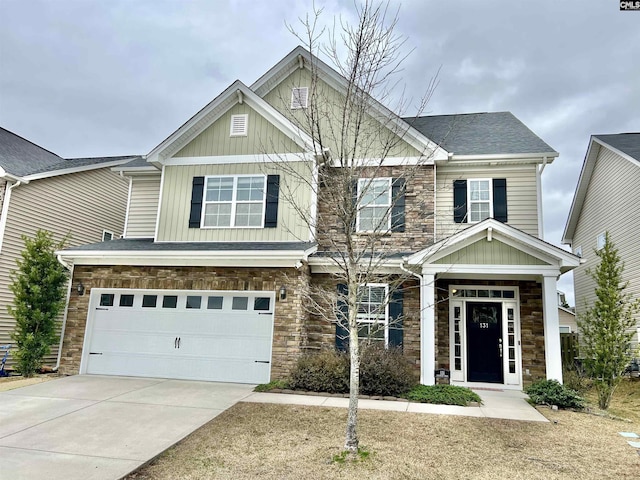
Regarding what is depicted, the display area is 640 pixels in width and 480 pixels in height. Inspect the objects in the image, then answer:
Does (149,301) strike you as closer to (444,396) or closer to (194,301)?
(194,301)

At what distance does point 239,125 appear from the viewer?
38.9ft

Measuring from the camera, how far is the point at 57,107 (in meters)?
37.4

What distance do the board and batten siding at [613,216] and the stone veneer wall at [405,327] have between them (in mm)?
5367

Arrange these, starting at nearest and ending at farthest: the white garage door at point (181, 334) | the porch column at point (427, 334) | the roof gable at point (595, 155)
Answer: the porch column at point (427, 334) < the white garage door at point (181, 334) < the roof gable at point (595, 155)

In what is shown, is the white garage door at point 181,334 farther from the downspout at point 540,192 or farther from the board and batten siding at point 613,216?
the board and batten siding at point 613,216

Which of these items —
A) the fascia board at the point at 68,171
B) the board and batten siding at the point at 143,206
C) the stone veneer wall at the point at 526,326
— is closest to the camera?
the stone veneer wall at the point at 526,326

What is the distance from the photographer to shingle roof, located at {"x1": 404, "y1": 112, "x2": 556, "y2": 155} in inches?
469

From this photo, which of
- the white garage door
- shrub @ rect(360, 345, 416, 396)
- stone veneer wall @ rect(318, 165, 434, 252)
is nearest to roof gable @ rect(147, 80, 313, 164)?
stone veneer wall @ rect(318, 165, 434, 252)

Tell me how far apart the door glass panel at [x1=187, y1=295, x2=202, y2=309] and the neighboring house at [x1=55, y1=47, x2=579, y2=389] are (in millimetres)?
35

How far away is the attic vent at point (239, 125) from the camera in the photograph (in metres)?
11.8

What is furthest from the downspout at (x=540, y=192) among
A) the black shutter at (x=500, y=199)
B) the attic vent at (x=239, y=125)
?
the attic vent at (x=239, y=125)

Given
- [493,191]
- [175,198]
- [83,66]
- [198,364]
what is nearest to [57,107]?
[83,66]

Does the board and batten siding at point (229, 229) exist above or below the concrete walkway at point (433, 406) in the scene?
above

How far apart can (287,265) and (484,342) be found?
5470 millimetres
